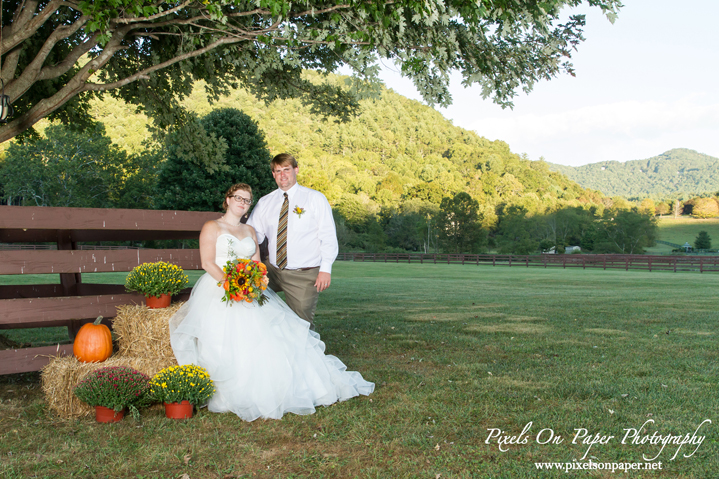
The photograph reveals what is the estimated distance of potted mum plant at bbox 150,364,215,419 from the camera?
457cm

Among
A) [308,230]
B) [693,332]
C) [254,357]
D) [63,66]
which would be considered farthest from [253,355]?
[693,332]

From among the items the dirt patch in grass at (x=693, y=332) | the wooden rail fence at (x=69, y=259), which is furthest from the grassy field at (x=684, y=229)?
the wooden rail fence at (x=69, y=259)


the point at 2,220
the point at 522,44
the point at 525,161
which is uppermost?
the point at 525,161

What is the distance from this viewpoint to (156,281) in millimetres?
5422

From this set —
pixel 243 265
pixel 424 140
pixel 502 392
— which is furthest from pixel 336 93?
pixel 424 140

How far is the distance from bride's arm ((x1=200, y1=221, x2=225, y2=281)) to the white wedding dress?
0.25ft

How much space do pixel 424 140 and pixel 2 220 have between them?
130 m

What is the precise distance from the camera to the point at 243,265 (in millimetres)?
5066

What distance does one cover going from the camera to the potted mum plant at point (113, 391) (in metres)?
4.46

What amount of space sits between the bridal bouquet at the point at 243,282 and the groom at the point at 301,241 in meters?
0.74

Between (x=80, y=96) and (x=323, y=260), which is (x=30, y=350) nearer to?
(x=323, y=260)

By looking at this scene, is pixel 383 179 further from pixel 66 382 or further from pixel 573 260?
pixel 66 382

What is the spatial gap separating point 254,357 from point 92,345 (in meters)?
1.71

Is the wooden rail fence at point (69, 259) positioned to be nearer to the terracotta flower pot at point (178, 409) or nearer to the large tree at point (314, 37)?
the terracotta flower pot at point (178, 409)
